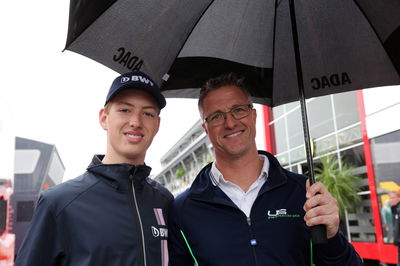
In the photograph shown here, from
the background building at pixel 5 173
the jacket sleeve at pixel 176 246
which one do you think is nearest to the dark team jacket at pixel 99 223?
the jacket sleeve at pixel 176 246

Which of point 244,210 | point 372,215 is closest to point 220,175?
point 244,210

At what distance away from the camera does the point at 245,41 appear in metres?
2.63

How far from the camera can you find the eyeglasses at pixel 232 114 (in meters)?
2.59

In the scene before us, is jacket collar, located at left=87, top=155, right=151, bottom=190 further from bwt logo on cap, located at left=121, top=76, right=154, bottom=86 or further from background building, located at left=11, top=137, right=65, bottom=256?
background building, located at left=11, top=137, right=65, bottom=256

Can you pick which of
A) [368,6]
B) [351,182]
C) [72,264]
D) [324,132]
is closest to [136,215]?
[72,264]

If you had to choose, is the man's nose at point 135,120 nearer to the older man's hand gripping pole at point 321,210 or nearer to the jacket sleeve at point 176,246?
the jacket sleeve at point 176,246

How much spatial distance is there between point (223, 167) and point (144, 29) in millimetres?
1070

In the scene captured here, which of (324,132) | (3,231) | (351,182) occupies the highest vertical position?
(324,132)

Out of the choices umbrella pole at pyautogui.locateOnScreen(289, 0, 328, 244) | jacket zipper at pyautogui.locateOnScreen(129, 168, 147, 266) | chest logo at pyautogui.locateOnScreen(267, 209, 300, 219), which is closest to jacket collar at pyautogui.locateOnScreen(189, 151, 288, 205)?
chest logo at pyautogui.locateOnScreen(267, 209, 300, 219)

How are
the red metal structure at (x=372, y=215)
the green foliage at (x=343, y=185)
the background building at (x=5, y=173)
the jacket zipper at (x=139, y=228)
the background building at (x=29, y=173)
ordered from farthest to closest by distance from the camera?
the background building at (x=29, y=173) → the green foliage at (x=343, y=185) → the red metal structure at (x=372, y=215) → the background building at (x=5, y=173) → the jacket zipper at (x=139, y=228)

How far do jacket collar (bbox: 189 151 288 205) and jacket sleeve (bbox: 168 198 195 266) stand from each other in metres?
0.19

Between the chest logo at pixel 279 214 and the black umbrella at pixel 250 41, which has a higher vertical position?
the black umbrella at pixel 250 41

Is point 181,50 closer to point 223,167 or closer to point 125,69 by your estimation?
point 125,69

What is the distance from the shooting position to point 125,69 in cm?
234
